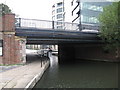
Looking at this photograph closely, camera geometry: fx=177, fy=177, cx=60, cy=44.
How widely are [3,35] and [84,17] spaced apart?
33.7 meters

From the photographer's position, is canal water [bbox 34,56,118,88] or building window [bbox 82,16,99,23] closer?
canal water [bbox 34,56,118,88]

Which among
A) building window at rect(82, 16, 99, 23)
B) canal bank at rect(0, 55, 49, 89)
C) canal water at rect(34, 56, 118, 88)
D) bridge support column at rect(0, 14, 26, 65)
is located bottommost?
canal water at rect(34, 56, 118, 88)

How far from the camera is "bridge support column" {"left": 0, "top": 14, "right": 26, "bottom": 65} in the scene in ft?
61.7

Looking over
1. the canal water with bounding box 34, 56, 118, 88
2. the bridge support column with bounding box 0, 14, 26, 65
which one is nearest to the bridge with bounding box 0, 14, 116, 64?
the bridge support column with bounding box 0, 14, 26, 65

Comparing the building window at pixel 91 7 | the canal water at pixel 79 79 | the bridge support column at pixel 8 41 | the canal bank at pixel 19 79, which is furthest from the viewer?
the building window at pixel 91 7

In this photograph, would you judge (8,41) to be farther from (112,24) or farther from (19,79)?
(112,24)

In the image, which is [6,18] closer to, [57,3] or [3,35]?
[3,35]

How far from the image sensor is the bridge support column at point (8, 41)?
18.8 metres

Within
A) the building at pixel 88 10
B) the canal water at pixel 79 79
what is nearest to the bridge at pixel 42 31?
the canal water at pixel 79 79

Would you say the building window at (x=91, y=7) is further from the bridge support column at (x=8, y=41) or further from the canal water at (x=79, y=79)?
the canal water at (x=79, y=79)

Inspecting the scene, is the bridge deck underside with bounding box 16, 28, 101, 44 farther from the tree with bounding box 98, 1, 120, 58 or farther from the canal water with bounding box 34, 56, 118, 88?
the canal water with bounding box 34, 56, 118, 88

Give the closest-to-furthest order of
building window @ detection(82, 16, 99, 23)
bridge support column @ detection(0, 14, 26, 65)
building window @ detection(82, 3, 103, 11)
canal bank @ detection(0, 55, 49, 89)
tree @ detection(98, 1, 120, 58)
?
1. canal bank @ detection(0, 55, 49, 89)
2. bridge support column @ detection(0, 14, 26, 65)
3. tree @ detection(98, 1, 120, 58)
4. building window @ detection(82, 3, 103, 11)
5. building window @ detection(82, 16, 99, 23)

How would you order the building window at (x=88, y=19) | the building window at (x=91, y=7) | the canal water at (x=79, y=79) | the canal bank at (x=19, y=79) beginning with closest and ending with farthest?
the canal bank at (x=19, y=79) → the canal water at (x=79, y=79) → the building window at (x=91, y=7) → the building window at (x=88, y=19)

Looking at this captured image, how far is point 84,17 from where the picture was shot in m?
49.2
